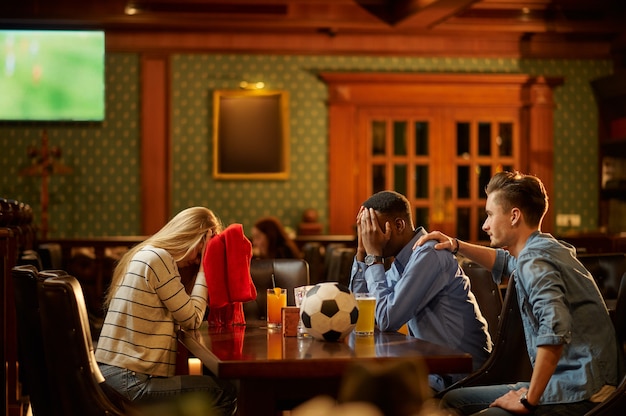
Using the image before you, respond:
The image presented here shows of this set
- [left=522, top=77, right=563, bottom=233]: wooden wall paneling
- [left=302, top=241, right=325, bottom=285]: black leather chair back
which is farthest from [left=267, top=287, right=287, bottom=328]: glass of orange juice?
[left=522, top=77, right=563, bottom=233]: wooden wall paneling

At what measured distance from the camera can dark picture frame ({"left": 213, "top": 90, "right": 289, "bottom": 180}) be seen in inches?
360

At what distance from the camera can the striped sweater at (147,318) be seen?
2988mm

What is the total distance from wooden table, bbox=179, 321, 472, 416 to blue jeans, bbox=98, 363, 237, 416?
0.96ft

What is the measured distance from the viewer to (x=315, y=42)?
9.27 meters

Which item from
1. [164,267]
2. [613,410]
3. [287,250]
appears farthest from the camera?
[287,250]

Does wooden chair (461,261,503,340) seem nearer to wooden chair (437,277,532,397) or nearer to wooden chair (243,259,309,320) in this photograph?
wooden chair (437,277,532,397)

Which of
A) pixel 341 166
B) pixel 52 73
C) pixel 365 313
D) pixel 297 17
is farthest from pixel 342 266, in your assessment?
pixel 52 73

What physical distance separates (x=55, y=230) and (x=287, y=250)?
3.49 metres

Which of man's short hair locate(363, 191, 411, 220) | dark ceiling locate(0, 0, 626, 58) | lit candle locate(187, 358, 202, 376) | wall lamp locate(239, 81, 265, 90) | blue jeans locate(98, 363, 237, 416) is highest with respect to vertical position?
dark ceiling locate(0, 0, 626, 58)

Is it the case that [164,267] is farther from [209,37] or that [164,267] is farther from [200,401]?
[209,37]

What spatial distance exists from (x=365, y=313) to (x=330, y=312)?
0.76ft

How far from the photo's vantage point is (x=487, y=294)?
3.62 meters

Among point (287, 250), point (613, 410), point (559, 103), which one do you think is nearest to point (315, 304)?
point (613, 410)

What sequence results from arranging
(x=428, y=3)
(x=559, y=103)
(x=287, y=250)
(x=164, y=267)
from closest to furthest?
(x=164, y=267), (x=287, y=250), (x=428, y=3), (x=559, y=103)
